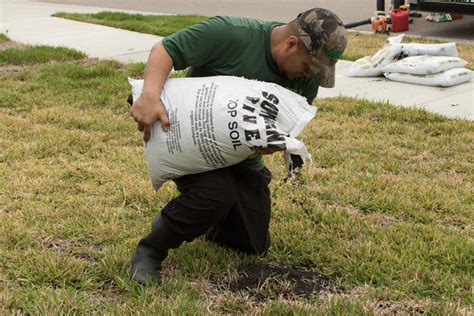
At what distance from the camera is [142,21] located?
11164 mm

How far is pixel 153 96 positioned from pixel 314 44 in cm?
67

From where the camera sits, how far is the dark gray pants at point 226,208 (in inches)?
109

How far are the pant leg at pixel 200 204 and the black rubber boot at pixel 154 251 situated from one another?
0.05 m

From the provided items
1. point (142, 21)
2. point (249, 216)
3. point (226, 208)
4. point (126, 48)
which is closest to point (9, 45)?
point (126, 48)

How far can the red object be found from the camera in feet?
33.3

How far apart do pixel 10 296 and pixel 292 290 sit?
1145mm

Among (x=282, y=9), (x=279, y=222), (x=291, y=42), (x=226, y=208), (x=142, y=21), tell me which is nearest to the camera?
(x=291, y=42)

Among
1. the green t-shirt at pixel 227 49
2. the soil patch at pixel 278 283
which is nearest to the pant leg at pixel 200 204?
the soil patch at pixel 278 283

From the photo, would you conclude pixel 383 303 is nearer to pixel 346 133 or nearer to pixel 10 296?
pixel 10 296

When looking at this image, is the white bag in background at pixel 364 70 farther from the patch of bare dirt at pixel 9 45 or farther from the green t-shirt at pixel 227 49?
the patch of bare dirt at pixel 9 45

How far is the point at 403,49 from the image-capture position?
22.4ft

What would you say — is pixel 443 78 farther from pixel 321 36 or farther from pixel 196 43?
pixel 196 43

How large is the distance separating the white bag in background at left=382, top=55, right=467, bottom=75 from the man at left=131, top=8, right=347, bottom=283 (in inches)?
148

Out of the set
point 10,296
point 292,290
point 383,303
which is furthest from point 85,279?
point 383,303
